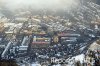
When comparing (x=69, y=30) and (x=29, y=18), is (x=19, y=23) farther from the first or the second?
(x=69, y=30)

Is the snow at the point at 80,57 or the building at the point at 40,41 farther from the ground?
the building at the point at 40,41

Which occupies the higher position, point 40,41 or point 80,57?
point 40,41

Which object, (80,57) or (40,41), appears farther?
(40,41)

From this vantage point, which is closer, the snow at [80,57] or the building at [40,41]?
the snow at [80,57]

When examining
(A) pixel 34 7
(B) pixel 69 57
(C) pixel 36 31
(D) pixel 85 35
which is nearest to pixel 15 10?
(A) pixel 34 7

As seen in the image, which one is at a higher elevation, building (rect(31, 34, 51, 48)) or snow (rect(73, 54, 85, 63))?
building (rect(31, 34, 51, 48))

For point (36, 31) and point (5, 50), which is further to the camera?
point (36, 31)

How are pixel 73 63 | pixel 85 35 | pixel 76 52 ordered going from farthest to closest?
pixel 85 35 < pixel 76 52 < pixel 73 63

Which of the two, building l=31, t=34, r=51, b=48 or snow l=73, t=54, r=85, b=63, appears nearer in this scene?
snow l=73, t=54, r=85, b=63

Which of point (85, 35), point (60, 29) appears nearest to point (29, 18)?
point (60, 29)

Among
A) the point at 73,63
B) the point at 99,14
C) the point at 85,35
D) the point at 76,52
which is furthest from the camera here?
the point at 99,14
